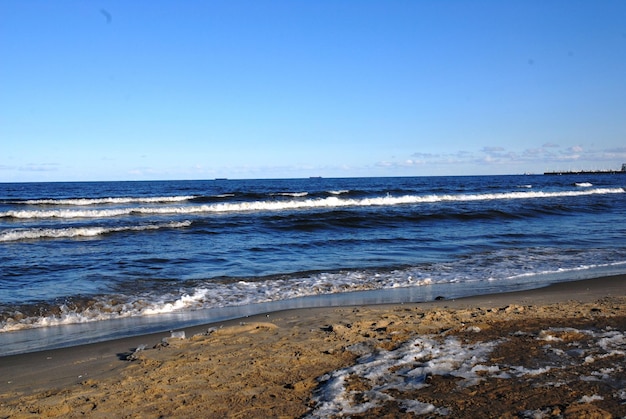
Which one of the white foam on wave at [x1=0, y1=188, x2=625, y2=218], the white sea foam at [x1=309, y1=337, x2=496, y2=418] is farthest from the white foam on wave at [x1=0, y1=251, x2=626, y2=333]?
the white foam on wave at [x1=0, y1=188, x2=625, y2=218]

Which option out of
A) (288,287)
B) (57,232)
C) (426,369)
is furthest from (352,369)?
(57,232)

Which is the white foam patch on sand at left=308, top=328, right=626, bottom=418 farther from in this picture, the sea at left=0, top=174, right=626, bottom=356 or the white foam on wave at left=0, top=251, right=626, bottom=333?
the white foam on wave at left=0, top=251, right=626, bottom=333

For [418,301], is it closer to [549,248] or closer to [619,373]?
[619,373]

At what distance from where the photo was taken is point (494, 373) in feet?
15.2

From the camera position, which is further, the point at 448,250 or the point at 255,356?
the point at 448,250

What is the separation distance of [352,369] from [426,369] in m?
0.67

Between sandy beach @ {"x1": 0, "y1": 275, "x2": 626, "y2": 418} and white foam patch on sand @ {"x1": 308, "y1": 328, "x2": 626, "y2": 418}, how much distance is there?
0.04 feet

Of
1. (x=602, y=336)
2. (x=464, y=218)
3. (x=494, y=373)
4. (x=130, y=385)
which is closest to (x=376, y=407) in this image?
(x=494, y=373)

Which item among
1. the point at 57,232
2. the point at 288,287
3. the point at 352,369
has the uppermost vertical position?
the point at 352,369

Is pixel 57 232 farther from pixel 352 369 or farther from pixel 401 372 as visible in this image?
pixel 401 372

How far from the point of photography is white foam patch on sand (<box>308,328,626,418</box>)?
409 cm

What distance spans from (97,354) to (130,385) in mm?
1531

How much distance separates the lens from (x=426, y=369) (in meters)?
4.79

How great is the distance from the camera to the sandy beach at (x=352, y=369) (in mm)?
4102
